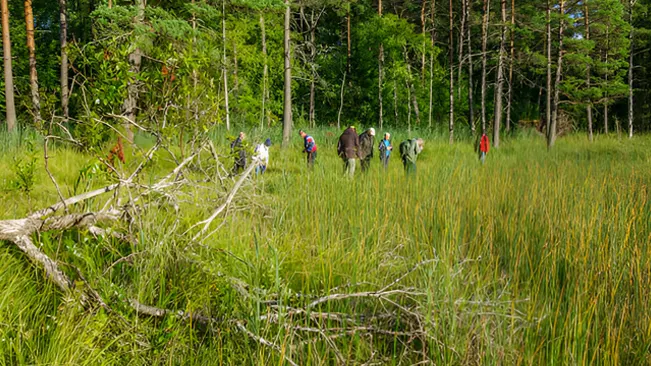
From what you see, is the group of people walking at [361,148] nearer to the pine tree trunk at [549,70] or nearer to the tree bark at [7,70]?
the pine tree trunk at [549,70]

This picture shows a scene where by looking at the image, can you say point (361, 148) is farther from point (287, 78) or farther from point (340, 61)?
point (340, 61)

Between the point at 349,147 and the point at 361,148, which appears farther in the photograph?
the point at 361,148

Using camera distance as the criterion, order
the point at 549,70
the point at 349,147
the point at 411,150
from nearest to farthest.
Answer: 1. the point at 411,150
2. the point at 349,147
3. the point at 549,70

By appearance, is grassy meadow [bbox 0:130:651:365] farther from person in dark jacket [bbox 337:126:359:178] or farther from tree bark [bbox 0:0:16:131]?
tree bark [bbox 0:0:16:131]

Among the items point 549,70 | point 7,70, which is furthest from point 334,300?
point 549,70

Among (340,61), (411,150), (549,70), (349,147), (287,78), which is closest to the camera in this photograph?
(411,150)

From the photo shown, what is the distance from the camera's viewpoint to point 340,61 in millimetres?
34500

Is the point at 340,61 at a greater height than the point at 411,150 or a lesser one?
greater

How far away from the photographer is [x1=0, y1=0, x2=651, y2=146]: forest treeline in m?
4.43

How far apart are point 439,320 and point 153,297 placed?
71.0 inches

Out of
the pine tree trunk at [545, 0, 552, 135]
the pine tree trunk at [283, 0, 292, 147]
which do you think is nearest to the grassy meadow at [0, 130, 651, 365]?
the pine tree trunk at [283, 0, 292, 147]

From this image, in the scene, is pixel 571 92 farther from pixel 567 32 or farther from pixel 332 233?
pixel 332 233

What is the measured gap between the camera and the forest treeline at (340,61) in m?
4.43

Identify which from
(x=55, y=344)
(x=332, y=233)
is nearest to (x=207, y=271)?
(x=55, y=344)
